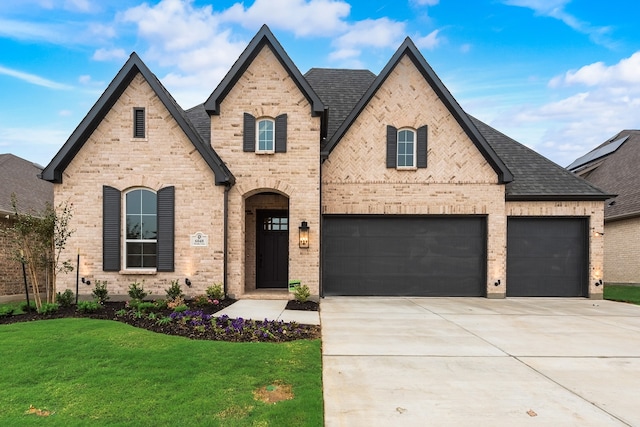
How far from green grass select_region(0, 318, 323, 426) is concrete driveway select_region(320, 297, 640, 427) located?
0.56 meters

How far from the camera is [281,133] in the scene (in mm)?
10625

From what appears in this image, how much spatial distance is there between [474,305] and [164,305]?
29.0ft

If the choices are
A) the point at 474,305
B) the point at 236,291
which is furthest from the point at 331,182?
the point at 474,305

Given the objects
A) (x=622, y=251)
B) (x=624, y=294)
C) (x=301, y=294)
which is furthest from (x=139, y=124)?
(x=622, y=251)

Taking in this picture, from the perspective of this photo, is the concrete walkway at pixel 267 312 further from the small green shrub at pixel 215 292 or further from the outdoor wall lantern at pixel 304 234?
the outdoor wall lantern at pixel 304 234

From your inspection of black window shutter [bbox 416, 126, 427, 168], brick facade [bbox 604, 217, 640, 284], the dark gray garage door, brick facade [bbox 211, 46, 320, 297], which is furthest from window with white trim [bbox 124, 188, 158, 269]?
brick facade [bbox 604, 217, 640, 284]

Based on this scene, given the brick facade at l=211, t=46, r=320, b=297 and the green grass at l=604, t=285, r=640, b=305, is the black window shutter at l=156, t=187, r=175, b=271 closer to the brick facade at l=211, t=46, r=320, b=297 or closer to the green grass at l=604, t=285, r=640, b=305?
the brick facade at l=211, t=46, r=320, b=297

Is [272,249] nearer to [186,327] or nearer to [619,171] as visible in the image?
[186,327]

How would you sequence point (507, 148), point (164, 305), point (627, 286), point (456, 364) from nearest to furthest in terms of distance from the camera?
point (456, 364) < point (164, 305) < point (507, 148) < point (627, 286)

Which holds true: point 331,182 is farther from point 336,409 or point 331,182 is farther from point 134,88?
point 336,409

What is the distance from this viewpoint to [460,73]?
2233cm

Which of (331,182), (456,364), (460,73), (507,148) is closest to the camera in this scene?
(456,364)

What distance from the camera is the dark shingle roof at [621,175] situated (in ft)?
52.6

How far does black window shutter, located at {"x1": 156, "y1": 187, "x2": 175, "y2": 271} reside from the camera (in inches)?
389
